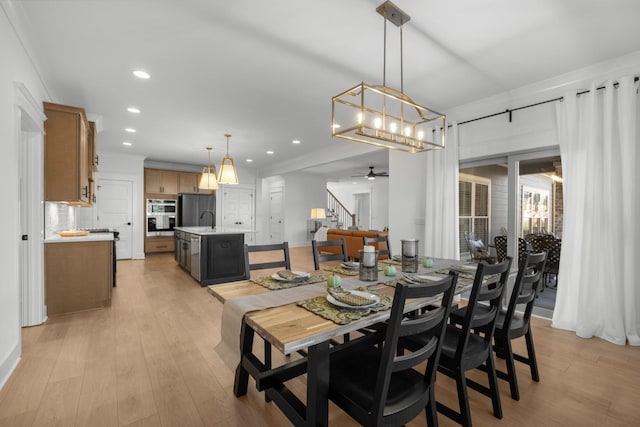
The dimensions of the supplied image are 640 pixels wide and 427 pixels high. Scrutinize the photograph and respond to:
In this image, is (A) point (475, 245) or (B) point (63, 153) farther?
(A) point (475, 245)

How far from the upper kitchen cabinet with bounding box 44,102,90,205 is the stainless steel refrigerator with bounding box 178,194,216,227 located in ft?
14.1

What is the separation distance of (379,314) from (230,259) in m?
3.98

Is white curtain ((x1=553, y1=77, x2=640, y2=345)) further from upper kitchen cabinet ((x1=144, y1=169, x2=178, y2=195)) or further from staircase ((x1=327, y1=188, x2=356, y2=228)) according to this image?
staircase ((x1=327, y1=188, x2=356, y2=228))

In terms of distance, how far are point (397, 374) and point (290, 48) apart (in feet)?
8.55

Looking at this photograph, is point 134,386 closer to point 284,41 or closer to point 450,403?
point 450,403

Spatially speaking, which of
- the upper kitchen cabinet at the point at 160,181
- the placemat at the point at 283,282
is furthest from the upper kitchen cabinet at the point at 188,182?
the placemat at the point at 283,282

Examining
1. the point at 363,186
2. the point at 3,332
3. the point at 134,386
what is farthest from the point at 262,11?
the point at 363,186

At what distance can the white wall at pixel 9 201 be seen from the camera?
6.74ft

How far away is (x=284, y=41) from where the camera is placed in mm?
2490

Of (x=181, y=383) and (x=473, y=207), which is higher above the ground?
(x=473, y=207)

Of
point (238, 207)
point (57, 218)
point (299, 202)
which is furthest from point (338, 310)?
point (299, 202)

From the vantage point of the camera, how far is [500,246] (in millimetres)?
3902

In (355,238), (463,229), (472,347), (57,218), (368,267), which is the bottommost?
(472,347)

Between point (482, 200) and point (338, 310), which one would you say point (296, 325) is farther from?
point (482, 200)
